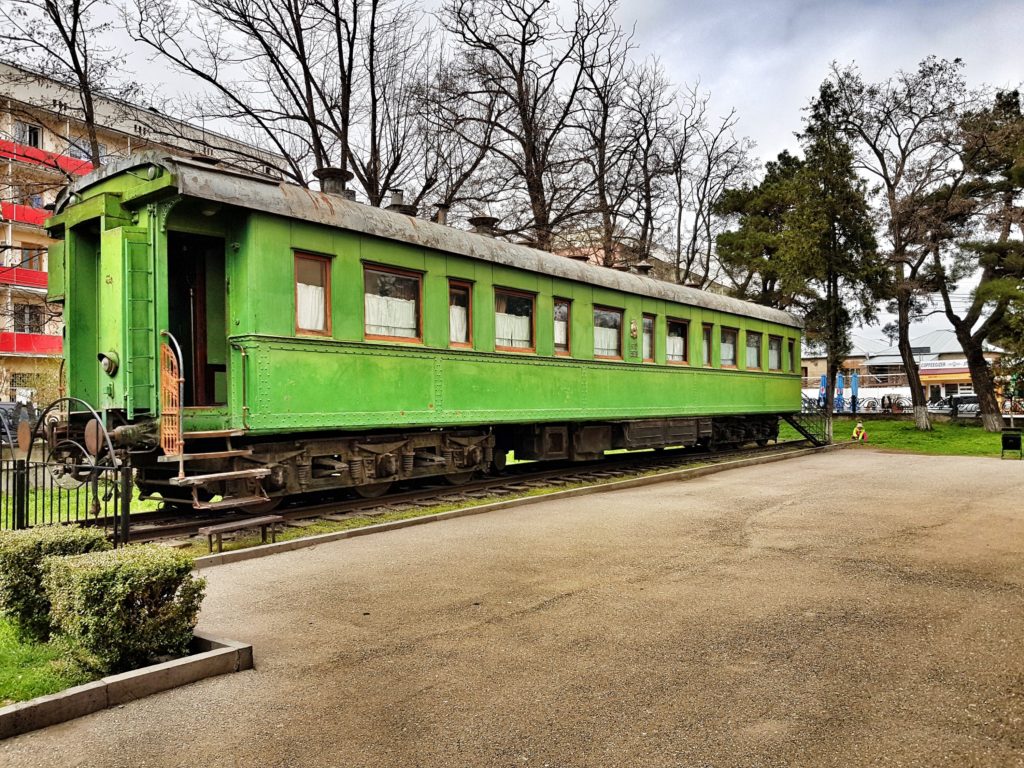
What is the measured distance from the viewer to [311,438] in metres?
9.30

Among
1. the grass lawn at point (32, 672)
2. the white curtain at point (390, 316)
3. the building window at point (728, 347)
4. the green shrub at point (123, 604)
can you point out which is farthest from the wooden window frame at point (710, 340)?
the grass lawn at point (32, 672)

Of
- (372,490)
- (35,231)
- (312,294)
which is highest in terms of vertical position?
(35,231)

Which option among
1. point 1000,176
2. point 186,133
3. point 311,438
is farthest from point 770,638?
point 1000,176

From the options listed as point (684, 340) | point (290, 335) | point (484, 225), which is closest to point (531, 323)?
point (484, 225)

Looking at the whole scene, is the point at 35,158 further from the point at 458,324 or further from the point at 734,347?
the point at 734,347

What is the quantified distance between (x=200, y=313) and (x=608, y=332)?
7.39 meters

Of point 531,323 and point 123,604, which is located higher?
point 531,323

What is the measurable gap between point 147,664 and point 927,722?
4.03m

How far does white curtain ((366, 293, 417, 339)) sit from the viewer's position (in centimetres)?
979

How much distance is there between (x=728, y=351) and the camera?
18.5 metres

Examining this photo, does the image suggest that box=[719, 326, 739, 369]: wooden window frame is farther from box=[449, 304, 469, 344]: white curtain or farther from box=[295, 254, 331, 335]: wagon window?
box=[295, 254, 331, 335]: wagon window

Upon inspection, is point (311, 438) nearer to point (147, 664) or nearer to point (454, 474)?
point (454, 474)

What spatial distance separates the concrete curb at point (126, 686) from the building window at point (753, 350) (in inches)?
656

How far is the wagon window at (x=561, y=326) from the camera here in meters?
13.0
